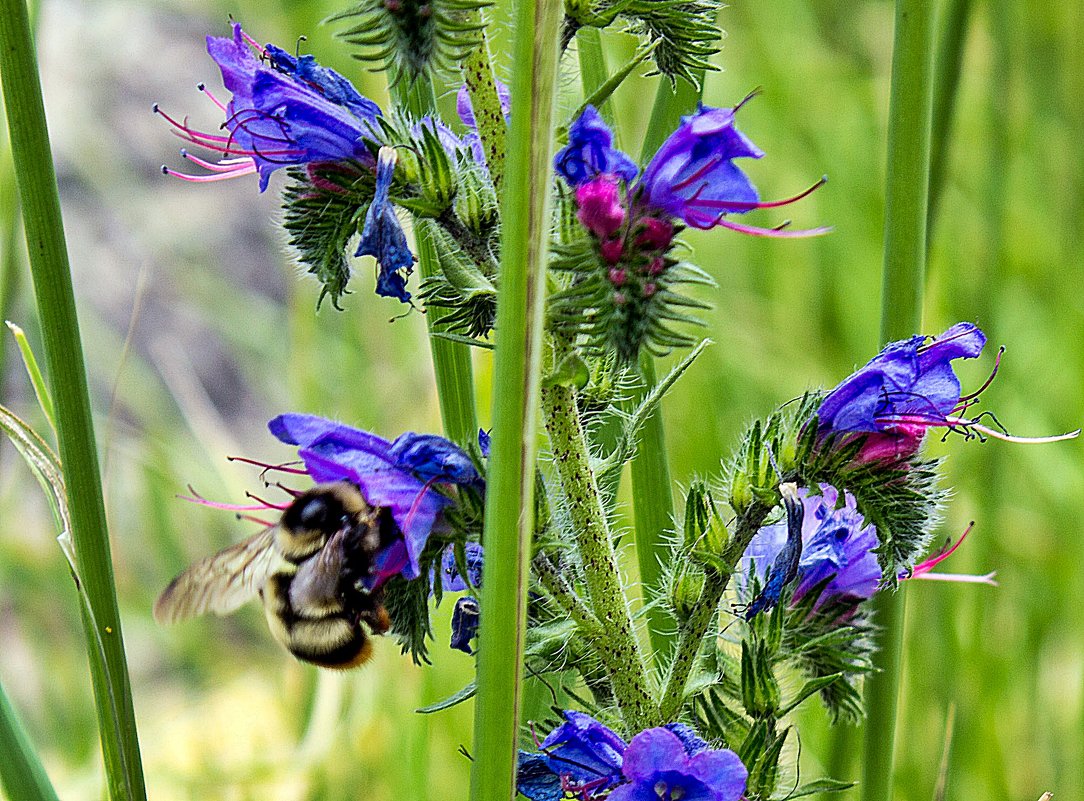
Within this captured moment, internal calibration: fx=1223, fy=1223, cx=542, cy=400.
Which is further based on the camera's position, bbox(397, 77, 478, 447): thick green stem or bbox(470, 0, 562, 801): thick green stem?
bbox(397, 77, 478, 447): thick green stem

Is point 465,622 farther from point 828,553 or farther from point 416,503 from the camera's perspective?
point 828,553

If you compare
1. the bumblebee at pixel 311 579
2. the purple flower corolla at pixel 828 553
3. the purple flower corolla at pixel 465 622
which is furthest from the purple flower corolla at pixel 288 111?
the purple flower corolla at pixel 828 553

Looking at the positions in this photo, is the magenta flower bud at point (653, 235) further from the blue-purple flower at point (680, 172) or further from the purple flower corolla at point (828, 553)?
the purple flower corolla at point (828, 553)

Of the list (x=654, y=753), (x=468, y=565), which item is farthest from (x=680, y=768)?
(x=468, y=565)

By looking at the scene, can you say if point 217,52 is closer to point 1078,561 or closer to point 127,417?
point 1078,561

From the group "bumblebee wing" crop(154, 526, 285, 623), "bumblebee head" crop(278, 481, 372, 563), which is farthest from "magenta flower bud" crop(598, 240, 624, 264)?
"bumblebee wing" crop(154, 526, 285, 623)

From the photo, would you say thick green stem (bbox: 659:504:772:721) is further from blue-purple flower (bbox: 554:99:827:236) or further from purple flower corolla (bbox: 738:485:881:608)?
blue-purple flower (bbox: 554:99:827:236)
